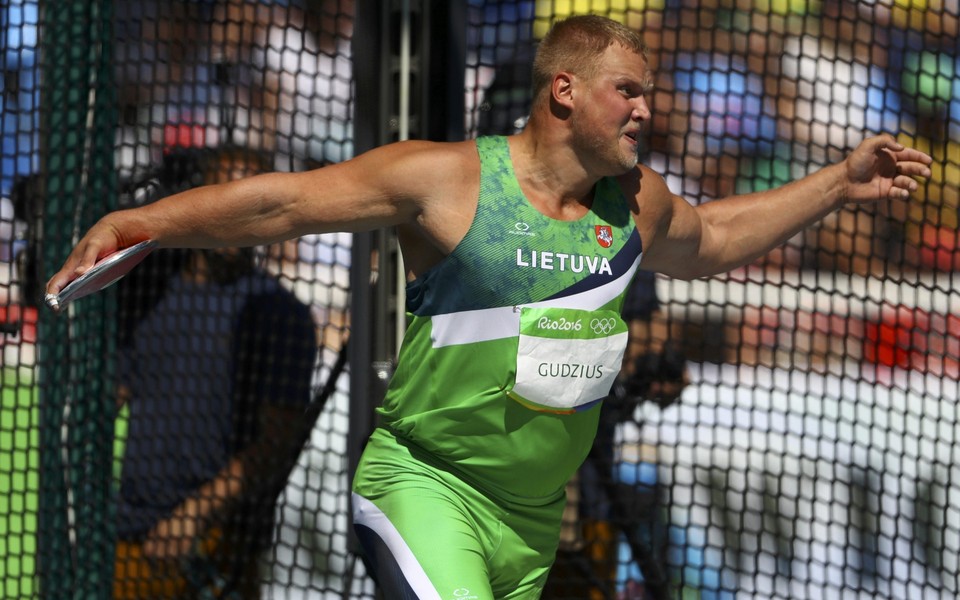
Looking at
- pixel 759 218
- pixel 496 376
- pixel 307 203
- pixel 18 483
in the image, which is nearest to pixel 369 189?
pixel 307 203

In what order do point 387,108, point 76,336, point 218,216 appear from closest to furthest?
point 218,216
point 387,108
point 76,336

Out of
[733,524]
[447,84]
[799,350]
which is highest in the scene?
[447,84]

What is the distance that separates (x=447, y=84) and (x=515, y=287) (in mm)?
1146

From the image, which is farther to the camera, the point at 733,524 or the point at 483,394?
the point at 733,524

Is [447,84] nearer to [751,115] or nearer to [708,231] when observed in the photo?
[708,231]

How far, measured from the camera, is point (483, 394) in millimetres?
A: 2727

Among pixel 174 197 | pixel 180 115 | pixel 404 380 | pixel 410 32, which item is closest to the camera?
pixel 174 197

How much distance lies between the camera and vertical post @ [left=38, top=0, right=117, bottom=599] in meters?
4.11

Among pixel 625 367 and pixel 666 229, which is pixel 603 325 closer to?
pixel 666 229

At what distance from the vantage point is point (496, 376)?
2.71 m

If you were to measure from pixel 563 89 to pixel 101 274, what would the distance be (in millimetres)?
1167

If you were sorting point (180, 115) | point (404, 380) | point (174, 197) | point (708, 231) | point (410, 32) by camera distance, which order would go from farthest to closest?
point (180, 115)
point (410, 32)
point (708, 231)
point (404, 380)
point (174, 197)

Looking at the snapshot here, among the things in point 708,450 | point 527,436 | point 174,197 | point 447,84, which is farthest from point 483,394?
point 708,450

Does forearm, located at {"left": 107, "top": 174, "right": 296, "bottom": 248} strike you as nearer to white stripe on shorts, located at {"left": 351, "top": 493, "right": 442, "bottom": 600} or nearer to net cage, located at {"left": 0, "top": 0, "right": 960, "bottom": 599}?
white stripe on shorts, located at {"left": 351, "top": 493, "right": 442, "bottom": 600}
